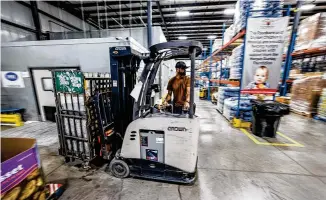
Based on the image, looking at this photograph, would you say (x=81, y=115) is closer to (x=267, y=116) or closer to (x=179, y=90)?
(x=179, y=90)

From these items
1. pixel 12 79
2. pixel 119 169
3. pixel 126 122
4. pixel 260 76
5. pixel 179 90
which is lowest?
pixel 119 169

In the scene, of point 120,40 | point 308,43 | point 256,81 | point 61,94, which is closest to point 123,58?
point 61,94

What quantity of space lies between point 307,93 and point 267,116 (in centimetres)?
437

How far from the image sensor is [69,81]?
8.62ft

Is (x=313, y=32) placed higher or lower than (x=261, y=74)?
higher

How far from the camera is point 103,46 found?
529 cm

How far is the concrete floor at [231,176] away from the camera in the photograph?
7.26 ft

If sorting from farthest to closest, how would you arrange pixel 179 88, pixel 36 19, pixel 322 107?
pixel 36 19 < pixel 322 107 < pixel 179 88

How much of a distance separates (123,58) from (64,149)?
2243 millimetres

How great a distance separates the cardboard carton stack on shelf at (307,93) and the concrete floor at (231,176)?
3211 millimetres

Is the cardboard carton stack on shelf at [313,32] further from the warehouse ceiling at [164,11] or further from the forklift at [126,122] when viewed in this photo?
the forklift at [126,122]

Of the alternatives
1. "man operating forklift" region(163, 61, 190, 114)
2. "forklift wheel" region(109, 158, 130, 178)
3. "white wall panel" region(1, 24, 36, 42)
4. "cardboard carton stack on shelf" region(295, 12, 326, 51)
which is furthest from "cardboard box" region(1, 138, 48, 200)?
"cardboard carton stack on shelf" region(295, 12, 326, 51)

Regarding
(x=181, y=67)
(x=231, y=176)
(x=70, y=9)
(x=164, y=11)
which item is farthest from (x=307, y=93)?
(x=70, y=9)

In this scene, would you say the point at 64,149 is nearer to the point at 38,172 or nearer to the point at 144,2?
Result: the point at 38,172
